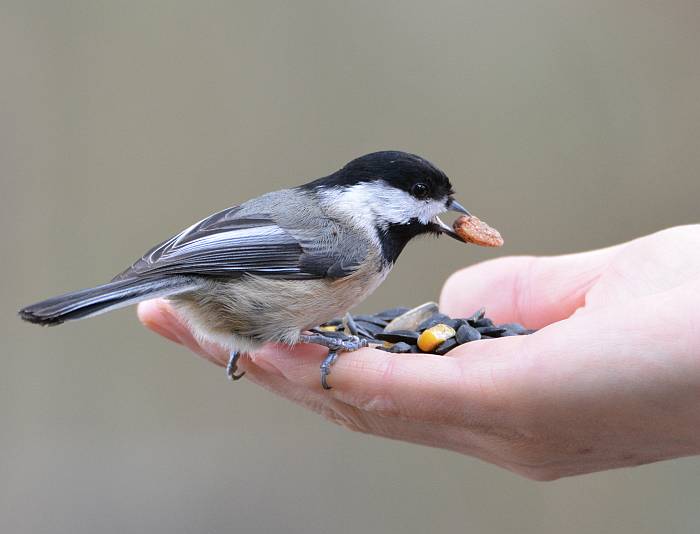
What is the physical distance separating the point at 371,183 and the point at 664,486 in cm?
162

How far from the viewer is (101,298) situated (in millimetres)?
1179

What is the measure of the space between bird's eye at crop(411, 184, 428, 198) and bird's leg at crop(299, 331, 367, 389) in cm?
31

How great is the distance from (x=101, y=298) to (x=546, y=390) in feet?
2.24

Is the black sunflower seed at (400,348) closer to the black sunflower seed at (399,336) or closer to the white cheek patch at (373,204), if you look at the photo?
the black sunflower seed at (399,336)

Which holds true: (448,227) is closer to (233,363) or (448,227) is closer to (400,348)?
(400,348)

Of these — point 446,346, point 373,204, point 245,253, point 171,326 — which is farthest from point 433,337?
point 171,326

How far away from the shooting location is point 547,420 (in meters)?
1.11

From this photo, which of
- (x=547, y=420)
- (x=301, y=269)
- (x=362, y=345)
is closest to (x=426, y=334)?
(x=362, y=345)

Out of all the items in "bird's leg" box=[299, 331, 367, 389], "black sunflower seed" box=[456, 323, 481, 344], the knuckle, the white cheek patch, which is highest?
the white cheek patch

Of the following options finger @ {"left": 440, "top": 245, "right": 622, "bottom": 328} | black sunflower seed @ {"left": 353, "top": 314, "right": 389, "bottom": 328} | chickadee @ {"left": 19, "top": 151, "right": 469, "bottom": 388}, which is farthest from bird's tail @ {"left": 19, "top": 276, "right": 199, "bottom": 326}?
finger @ {"left": 440, "top": 245, "right": 622, "bottom": 328}

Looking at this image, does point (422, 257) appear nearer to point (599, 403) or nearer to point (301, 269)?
point (301, 269)

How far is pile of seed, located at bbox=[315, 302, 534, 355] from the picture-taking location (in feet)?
4.68

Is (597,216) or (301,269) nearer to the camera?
(301,269)

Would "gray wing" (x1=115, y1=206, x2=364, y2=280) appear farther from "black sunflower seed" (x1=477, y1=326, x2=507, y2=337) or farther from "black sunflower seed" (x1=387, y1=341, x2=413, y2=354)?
"black sunflower seed" (x1=477, y1=326, x2=507, y2=337)
